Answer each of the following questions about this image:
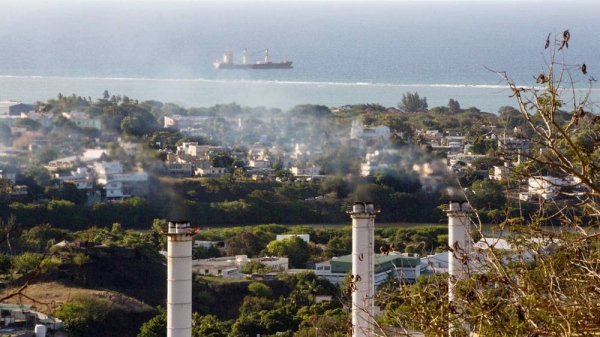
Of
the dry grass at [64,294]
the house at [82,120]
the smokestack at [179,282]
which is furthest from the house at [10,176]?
the smokestack at [179,282]

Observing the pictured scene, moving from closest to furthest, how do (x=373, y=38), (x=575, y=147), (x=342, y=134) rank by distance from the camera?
(x=575, y=147), (x=342, y=134), (x=373, y=38)

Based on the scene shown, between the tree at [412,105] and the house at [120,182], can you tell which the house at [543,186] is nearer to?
the house at [120,182]

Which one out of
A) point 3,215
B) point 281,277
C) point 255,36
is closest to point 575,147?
point 281,277

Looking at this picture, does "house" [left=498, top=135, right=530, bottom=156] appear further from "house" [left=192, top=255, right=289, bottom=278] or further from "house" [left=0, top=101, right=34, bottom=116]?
"house" [left=0, top=101, right=34, bottom=116]

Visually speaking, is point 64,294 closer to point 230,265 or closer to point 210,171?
point 230,265

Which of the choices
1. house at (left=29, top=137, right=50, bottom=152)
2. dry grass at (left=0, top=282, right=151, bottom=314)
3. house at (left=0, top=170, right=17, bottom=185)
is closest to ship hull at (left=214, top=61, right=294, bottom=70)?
house at (left=29, top=137, right=50, bottom=152)

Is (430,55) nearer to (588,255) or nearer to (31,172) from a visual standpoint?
(31,172)

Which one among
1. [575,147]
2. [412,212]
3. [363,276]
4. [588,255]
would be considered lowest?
[412,212]
